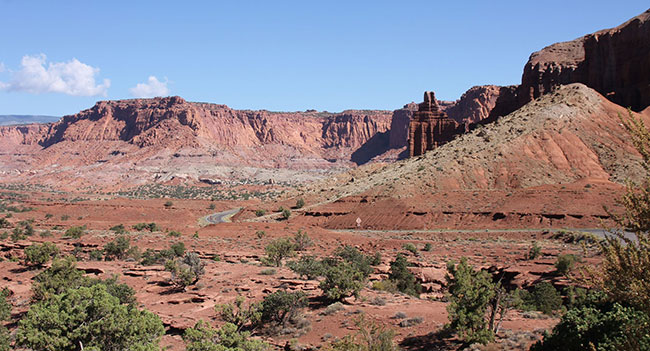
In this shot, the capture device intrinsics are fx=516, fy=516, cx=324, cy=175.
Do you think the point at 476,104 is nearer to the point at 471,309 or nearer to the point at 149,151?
the point at 149,151

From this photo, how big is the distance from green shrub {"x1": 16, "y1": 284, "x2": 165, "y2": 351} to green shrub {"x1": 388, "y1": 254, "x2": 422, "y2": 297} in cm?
1321

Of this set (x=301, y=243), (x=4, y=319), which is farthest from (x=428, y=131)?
(x=4, y=319)

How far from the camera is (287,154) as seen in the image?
199m

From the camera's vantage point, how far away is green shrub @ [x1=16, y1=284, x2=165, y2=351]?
44.2 feet

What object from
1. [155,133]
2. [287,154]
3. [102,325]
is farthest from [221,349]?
[287,154]

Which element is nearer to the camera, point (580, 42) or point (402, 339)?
point (402, 339)

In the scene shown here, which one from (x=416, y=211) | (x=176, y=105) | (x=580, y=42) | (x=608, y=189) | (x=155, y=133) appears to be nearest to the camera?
(x=608, y=189)

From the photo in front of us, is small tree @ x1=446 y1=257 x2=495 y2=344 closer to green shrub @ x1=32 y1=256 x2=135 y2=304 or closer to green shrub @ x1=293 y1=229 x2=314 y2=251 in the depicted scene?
green shrub @ x1=32 y1=256 x2=135 y2=304

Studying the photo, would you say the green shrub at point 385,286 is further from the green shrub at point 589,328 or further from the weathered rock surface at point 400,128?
the weathered rock surface at point 400,128

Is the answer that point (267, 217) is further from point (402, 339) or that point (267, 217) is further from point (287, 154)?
point (287, 154)

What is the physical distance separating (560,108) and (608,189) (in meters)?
21.4

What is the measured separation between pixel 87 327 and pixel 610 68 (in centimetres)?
8139

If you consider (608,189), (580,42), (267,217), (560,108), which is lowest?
(267,217)

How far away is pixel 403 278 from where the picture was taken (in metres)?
A: 25.4
